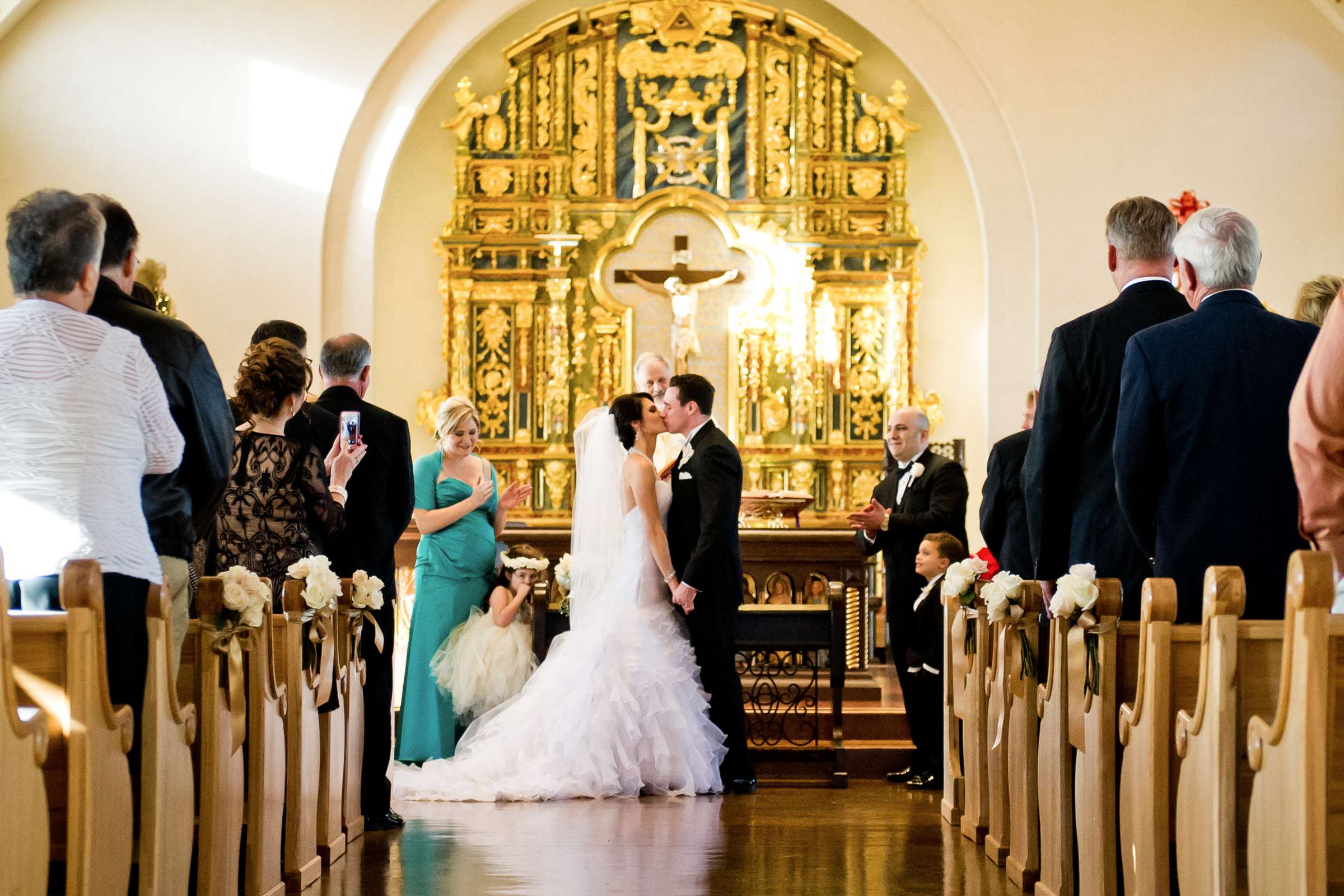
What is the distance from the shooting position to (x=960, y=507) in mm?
7914

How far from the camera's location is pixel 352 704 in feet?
19.0

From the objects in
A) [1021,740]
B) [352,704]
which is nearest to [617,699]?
[352,704]

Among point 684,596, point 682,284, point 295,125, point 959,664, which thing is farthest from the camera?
point 682,284

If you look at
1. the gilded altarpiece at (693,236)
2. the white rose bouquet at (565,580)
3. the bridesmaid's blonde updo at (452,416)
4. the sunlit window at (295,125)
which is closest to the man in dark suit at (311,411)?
the bridesmaid's blonde updo at (452,416)

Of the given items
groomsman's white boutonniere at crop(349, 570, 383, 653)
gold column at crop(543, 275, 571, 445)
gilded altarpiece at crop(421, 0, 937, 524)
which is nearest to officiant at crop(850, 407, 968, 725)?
groomsman's white boutonniere at crop(349, 570, 383, 653)

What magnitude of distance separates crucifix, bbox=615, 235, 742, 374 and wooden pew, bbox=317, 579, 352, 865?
7.85 metres

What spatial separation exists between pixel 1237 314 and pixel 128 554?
8.81ft

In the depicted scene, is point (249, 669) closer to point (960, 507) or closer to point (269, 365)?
point (269, 365)

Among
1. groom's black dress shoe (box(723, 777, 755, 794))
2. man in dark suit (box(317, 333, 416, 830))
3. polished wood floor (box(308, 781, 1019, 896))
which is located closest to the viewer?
polished wood floor (box(308, 781, 1019, 896))

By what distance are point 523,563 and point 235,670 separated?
11.4ft

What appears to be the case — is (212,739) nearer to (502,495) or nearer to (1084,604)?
(1084,604)

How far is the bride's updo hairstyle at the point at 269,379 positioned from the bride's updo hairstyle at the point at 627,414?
2.15 metres

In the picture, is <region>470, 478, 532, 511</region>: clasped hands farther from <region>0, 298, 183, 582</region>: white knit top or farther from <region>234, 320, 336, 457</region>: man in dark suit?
<region>0, 298, 183, 582</region>: white knit top

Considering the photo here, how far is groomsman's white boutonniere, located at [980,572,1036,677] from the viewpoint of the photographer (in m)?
4.82
